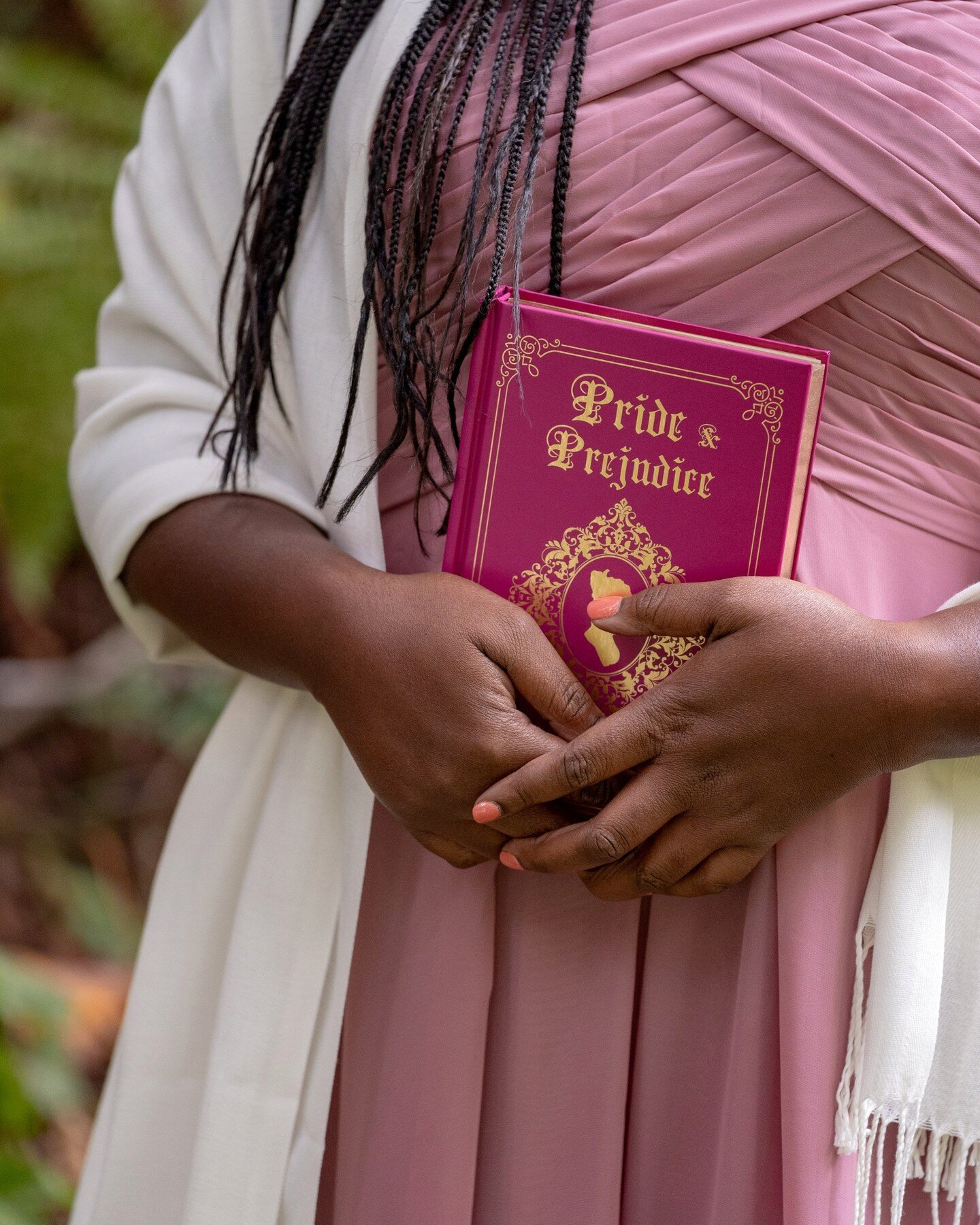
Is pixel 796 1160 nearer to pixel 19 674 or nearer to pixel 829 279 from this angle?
pixel 829 279

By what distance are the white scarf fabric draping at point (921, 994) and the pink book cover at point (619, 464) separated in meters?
0.14

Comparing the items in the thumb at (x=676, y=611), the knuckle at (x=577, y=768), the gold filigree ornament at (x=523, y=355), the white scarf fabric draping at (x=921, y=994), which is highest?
the gold filigree ornament at (x=523, y=355)

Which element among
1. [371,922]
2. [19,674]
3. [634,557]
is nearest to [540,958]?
[371,922]

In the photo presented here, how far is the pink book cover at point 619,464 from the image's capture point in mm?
558

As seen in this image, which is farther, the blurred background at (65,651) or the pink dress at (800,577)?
the blurred background at (65,651)

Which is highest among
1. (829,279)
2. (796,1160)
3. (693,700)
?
(829,279)

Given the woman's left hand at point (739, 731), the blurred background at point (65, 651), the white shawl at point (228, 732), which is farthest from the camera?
the blurred background at point (65, 651)

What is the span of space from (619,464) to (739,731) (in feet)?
0.52

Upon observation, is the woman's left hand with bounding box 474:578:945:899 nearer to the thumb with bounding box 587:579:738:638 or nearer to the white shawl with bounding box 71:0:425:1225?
the thumb with bounding box 587:579:738:638

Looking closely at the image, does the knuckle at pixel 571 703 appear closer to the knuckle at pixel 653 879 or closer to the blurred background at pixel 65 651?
the knuckle at pixel 653 879

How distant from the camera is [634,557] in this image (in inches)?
22.9

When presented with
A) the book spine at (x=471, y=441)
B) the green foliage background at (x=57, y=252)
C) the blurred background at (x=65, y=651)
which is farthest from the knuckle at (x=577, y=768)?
the green foliage background at (x=57, y=252)

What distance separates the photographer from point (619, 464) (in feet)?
1.89

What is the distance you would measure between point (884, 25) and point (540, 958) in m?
0.58
